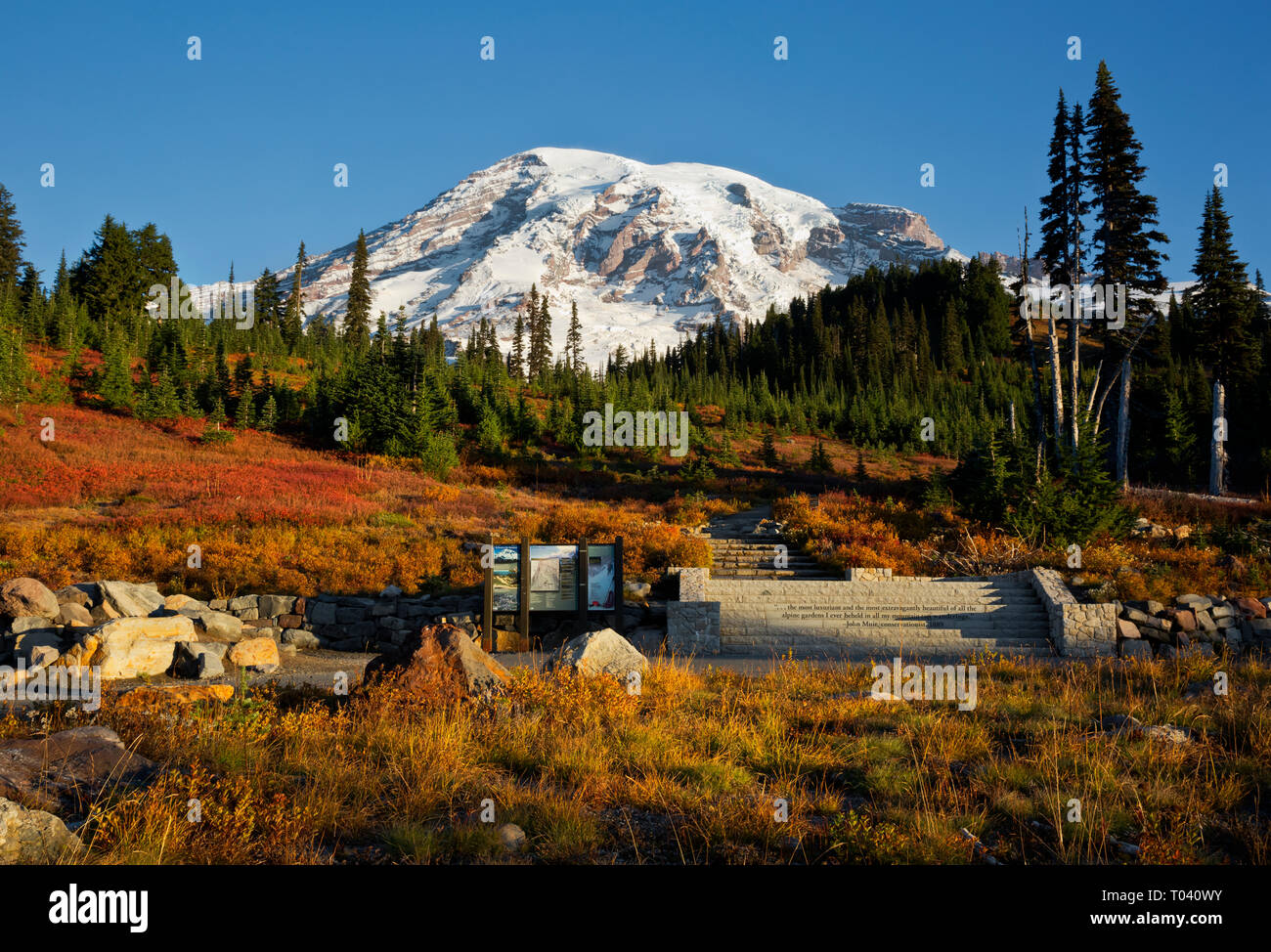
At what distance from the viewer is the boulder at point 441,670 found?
730cm

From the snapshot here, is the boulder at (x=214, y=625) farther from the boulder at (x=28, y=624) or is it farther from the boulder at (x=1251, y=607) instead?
the boulder at (x=1251, y=607)

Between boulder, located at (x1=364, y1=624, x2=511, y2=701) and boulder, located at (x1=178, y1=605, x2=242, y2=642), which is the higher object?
boulder, located at (x1=364, y1=624, x2=511, y2=701)

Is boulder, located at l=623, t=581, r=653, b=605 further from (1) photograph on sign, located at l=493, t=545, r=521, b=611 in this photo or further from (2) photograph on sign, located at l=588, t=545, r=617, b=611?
(1) photograph on sign, located at l=493, t=545, r=521, b=611

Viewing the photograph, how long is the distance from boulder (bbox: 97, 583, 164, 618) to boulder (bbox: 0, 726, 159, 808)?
8.21 m

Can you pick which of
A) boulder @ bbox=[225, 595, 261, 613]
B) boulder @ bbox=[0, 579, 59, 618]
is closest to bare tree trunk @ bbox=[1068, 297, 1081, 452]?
boulder @ bbox=[225, 595, 261, 613]

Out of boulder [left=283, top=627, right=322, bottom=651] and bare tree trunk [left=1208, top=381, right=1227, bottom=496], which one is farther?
bare tree trunk [left=1208, top=381, right=1227, bottom=496]

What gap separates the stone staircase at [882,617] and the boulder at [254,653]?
8908 mm

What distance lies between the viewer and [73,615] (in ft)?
38.9

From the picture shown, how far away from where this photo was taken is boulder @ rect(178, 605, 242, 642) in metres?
12.4

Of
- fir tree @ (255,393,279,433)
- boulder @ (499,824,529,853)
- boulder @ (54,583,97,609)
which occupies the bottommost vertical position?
boulder @ (499,824,529,853)

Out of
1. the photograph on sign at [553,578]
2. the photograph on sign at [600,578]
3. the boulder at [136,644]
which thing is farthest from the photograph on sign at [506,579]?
the boulder at [136,644]

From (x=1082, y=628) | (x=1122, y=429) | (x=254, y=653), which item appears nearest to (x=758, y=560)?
(x=1082, y=628)
